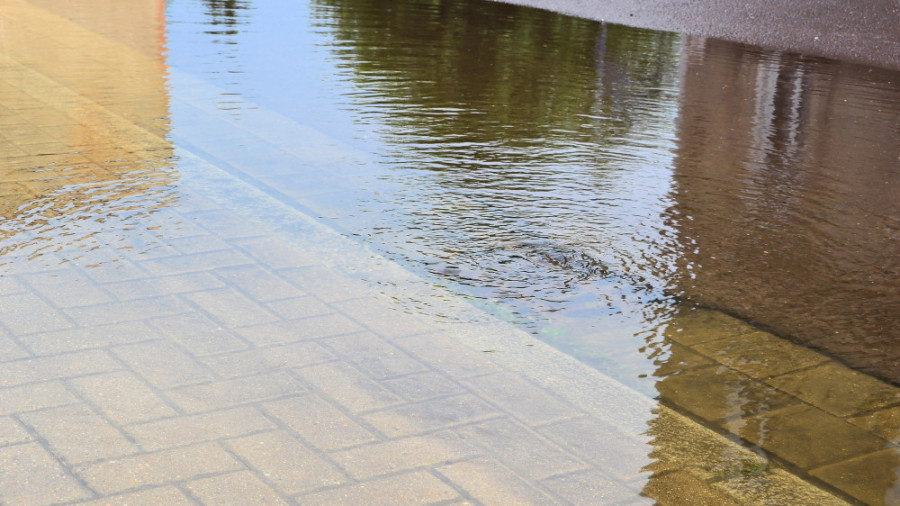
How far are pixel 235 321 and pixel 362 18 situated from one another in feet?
43.0

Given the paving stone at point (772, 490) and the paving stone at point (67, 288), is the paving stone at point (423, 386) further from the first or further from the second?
the paving stone at point (67, 288)

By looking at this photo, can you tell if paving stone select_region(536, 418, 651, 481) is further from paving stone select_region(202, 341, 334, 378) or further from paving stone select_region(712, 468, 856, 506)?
paving stone select_region(202, 341, 334, 378)

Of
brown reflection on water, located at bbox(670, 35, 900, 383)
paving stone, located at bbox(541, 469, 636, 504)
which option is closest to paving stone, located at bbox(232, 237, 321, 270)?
brown reflection on water, located at bbox(670, 35, 900, 383)

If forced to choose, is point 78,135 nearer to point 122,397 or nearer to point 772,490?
point 122,397

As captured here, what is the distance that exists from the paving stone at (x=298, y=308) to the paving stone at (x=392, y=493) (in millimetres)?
1463

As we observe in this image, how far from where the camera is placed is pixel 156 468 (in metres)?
3.34

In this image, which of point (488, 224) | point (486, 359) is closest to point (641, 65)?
point (488, 224)

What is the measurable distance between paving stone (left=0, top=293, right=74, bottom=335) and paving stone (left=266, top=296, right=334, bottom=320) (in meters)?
0.93

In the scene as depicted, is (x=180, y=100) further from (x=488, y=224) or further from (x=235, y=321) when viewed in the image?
(x=235, y=321)

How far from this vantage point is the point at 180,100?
9133mm

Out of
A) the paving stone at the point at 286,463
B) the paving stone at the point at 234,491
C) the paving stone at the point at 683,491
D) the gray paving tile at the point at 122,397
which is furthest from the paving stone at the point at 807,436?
the gray paving tile at the point at 122,397

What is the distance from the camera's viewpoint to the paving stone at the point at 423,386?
157 inches

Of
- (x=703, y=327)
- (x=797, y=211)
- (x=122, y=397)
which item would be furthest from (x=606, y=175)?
(x=122, y=397)

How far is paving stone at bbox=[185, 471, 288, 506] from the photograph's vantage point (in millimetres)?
3197
